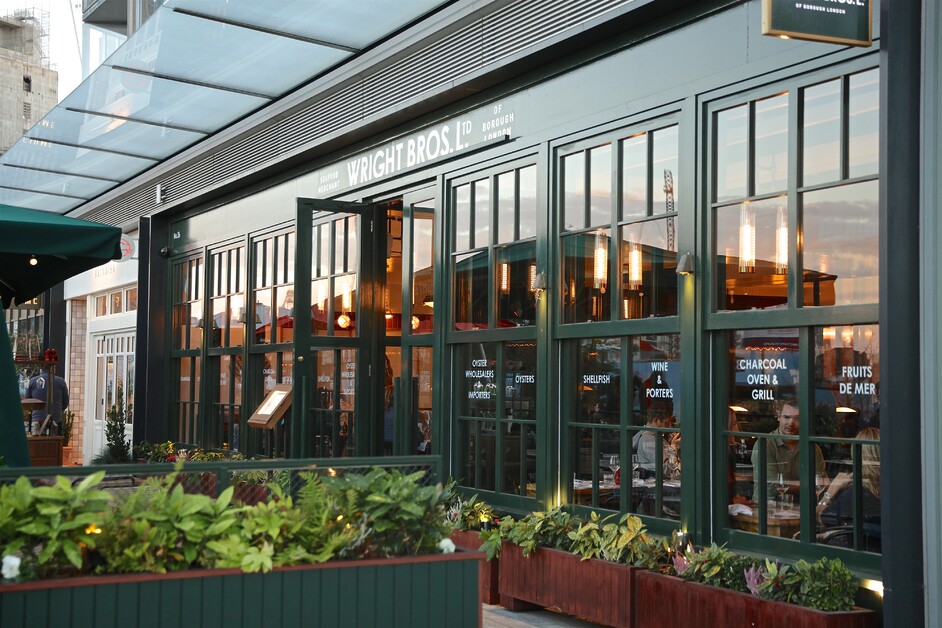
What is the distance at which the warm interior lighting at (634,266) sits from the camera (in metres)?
7.41

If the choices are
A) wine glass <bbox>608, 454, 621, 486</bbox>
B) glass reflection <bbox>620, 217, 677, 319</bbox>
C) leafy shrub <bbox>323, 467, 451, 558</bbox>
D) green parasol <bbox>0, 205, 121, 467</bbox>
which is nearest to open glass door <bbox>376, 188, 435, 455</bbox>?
wine glass <bbox>608, 454, 621, 486</bbox>

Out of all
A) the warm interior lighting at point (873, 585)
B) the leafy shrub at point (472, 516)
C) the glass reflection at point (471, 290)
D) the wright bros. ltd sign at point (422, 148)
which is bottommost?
the leafy shrub at point (472, 516)

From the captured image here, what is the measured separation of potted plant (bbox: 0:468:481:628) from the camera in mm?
4168

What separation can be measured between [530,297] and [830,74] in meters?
3.12

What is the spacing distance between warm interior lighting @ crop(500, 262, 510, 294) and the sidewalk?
248 centimetres

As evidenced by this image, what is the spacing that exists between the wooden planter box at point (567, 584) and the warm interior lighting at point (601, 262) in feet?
6.18

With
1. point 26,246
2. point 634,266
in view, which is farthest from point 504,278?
point 26,246

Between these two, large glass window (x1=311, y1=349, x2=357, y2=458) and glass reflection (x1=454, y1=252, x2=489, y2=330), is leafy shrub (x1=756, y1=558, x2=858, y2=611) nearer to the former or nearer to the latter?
glass reflection (x1=454, y1=252, x2=489, y2=330)

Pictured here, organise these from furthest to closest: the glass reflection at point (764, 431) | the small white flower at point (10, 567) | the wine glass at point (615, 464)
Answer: the wine glass at point (615, 464) → the glass reflection at point (764, 431) → the small white flower at point (10, 567)

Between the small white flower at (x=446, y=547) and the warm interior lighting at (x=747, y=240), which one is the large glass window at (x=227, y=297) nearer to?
the warm interior lighting at (x=747, y=240)

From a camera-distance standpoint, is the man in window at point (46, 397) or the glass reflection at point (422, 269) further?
the man in window at point (46, 397)

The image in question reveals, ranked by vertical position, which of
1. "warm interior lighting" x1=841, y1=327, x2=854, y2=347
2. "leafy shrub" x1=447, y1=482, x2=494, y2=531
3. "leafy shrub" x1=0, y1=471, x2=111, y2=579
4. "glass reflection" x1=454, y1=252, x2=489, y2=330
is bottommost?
"leafy shrub" x1=447, y1=482, x2=494, y2=531

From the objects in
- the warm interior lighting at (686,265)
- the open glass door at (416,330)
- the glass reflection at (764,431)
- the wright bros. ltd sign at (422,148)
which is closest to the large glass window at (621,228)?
the warm interior lighting at (686,265)

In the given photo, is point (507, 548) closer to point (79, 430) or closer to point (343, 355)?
point (343, 355)
